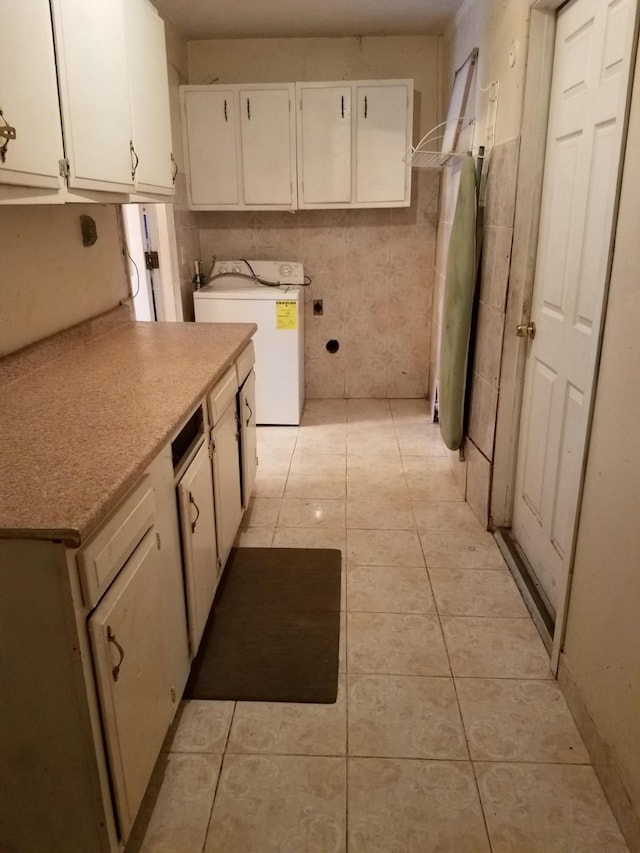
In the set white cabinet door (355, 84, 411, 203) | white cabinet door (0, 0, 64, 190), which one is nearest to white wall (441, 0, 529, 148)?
white cabinet door (355, 84, 411, 203)

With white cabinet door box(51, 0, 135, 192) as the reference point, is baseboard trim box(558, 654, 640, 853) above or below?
below

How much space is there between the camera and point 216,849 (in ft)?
4.43

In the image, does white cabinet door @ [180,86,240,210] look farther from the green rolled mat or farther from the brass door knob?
the brass door knob

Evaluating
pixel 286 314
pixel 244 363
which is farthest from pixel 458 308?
pixel 286 314

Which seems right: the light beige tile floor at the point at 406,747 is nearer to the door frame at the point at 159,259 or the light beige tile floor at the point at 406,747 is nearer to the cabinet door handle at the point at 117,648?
the cabinet door handle at the point at 117,648

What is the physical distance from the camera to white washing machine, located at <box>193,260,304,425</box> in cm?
375

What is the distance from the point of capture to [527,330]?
7.54 feet

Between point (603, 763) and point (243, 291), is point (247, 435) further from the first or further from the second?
point (603, 763)

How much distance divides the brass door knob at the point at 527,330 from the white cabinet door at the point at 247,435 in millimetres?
1116

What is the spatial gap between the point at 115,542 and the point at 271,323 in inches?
110

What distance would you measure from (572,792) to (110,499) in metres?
1.31

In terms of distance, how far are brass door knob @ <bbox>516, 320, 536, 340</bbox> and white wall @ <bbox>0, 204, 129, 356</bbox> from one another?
1.71 metres

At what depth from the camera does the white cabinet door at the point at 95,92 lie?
1.61m

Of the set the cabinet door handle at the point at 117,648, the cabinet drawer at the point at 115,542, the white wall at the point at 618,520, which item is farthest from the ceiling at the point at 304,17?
the cabinet door handle at the point at 117,648
